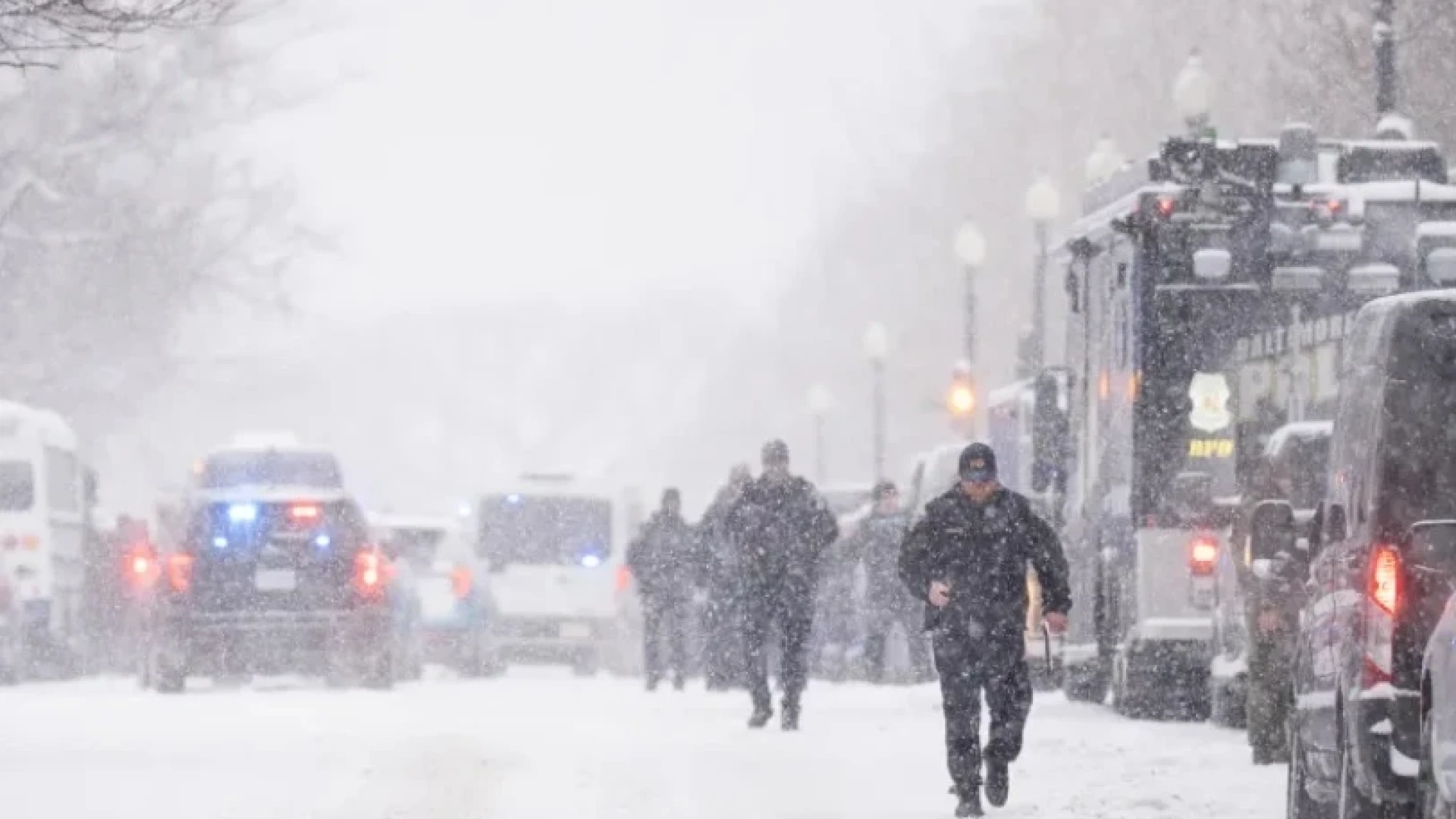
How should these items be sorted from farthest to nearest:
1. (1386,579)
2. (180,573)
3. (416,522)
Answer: (416,522) → (180,573) → (1386,579)

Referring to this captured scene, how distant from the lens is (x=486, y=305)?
194 metres

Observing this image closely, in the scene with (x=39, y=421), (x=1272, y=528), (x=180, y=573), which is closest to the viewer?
(x=1272, y=528)

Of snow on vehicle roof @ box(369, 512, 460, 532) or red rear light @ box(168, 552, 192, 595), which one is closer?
red rear light @ box(168, 552, 192, 595)

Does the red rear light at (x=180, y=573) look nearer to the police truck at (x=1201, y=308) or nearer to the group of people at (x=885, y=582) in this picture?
the group of people at (x=885, y=582)

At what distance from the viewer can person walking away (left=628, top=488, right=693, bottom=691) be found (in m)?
31.9

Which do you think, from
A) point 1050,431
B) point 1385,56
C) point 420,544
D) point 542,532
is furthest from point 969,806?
point 420,544

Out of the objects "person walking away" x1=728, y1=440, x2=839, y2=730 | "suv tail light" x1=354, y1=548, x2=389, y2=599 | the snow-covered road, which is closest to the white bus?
"suv tail light" x1=354, y1=548, x2=389, y2=599

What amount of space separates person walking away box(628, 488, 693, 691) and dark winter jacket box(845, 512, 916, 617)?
4.69 feet

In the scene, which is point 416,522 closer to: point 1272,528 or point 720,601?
point 720,601

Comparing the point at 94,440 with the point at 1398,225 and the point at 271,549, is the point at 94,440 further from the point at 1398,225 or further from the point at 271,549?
the point at 1398,225

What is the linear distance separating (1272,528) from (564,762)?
22.4 feet

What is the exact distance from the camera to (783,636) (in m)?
23.5

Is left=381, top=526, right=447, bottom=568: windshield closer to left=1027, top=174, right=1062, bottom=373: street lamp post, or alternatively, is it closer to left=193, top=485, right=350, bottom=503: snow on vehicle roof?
left=193, top=485, right=350, bottom=503: snow on vehicle roof

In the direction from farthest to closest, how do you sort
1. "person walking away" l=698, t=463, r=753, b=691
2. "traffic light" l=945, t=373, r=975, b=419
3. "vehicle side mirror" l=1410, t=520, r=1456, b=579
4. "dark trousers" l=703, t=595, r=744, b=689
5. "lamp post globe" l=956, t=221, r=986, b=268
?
"lamp post globe" l=956, t=221, r=986, b=268, "traffic light" l=945, t=373, r=975, b=419, "dark trousers" l=703, t=595, r=744, b=689, "person walking away" l=698, t=463, r=753, b=691, "vehicle side mirror" l=1410, t=520, r=1456, b=579
